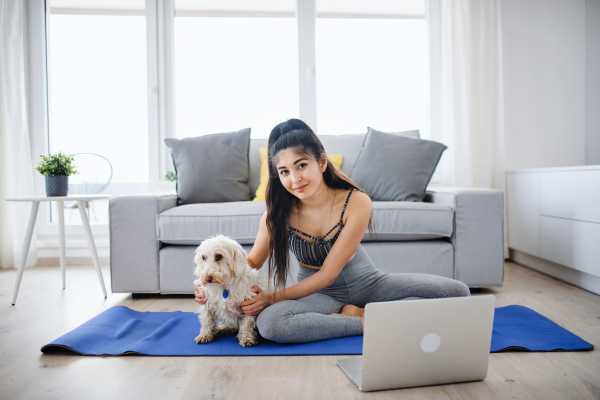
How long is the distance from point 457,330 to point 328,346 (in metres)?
0.52

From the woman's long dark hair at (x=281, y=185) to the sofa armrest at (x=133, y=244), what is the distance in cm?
93

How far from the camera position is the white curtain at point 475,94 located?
3.22m

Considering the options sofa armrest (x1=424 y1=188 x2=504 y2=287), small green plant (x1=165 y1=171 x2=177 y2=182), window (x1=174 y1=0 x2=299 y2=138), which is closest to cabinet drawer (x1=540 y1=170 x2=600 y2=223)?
sofa armrest (x1=424 y1=188 x2=504 y2=287)

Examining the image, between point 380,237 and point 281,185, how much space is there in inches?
34.6

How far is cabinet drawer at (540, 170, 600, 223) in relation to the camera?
218cm

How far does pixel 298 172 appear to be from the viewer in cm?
143

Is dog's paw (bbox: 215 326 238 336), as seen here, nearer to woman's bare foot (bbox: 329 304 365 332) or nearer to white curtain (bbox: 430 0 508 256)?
woman's bare foot (bbox: 329 304 365 332)

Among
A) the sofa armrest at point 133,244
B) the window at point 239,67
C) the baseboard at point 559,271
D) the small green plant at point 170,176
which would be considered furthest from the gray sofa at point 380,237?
the window at point 239,67

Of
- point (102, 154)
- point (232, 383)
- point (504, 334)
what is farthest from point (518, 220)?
point (102, 154)

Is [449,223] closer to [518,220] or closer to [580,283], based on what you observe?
[580,283]

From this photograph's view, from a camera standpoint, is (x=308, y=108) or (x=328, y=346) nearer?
(x=328, y=346)

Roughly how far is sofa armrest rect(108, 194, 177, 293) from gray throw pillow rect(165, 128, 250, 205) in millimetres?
362

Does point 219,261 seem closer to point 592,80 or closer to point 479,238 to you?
point 479,238

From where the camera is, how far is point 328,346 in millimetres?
1484
